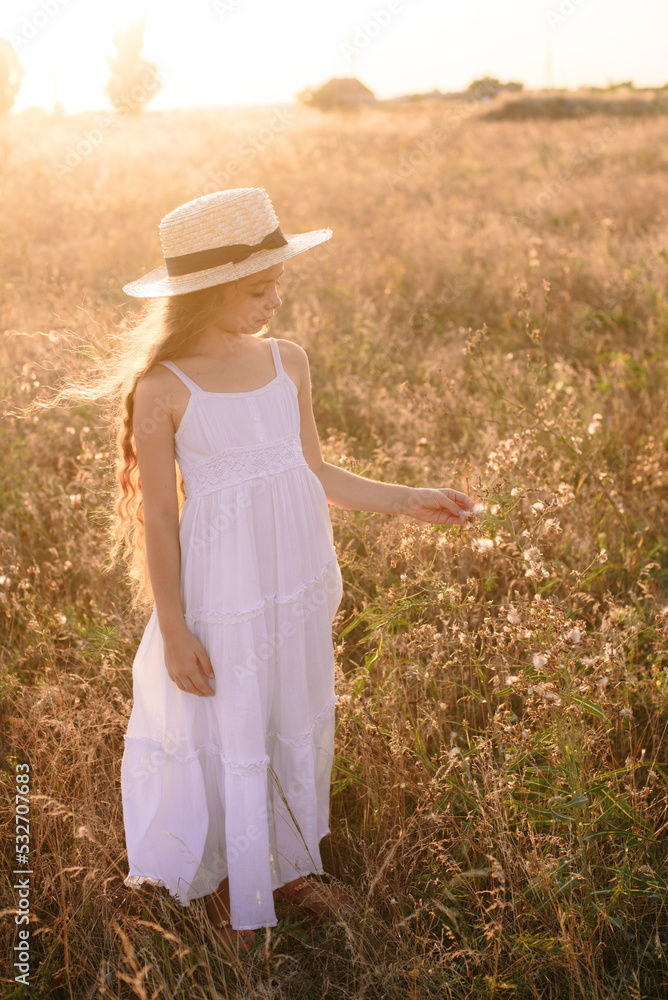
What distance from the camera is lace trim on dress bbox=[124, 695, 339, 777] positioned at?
1771 millimetres

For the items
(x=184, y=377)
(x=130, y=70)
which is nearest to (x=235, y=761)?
(x=184, y=377)

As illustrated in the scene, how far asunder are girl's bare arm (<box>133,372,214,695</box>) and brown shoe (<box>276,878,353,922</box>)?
682mm

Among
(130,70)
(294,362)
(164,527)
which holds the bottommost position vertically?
(164,527)

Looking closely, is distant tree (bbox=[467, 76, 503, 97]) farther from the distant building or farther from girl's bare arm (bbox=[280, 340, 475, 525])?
girl's bare arm (bbox=[280, 340, 475, 525])

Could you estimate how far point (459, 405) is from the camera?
151 inches

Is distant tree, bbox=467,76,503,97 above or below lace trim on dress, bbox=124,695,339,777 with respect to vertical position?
above

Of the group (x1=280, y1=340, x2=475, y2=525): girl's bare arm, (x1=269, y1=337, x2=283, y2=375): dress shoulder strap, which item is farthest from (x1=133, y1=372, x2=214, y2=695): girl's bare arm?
(x1=280, y1=340, x2=475, y2=525): girl's bare arm

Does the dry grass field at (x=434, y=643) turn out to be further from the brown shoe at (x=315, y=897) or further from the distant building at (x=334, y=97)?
the distant building at (x=334, y=97)

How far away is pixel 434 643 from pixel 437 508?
40 cm

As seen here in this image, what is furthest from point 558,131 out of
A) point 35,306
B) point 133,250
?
point 35,306

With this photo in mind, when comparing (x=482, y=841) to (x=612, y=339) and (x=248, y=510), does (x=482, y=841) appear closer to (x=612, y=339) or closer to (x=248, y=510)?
(x=248, y=510)

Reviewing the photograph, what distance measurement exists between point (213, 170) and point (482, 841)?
38.3 ft

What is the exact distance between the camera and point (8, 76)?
26.5 metres

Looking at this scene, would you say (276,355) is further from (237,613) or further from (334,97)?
(334,97)
